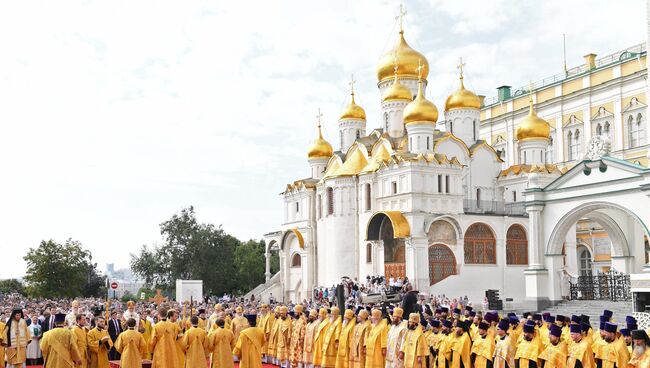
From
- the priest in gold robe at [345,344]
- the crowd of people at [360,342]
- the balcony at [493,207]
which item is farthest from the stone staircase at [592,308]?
the priest in gold robe at [345,344]

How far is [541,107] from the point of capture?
49.2 meters

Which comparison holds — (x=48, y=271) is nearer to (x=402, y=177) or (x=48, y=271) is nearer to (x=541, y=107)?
(x=402, y=177)

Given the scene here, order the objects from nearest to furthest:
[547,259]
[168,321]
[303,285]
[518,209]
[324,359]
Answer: [168,321]
[324,359]
[547,259]
[518,209]
[303,285]

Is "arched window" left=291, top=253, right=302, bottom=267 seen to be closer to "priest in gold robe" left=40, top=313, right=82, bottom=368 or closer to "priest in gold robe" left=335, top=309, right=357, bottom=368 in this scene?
"priest in gold robe" left=335, top=309, right=357, bottom=368

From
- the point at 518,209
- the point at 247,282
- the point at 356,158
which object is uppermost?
the point at 356,158

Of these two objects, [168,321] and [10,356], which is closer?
[168,321]

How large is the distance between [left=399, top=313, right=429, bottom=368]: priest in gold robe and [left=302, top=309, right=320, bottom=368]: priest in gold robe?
313 cm

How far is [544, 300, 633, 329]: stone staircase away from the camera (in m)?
26.1

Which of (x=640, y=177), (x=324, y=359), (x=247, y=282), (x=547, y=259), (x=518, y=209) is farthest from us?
(x=247, y=282)

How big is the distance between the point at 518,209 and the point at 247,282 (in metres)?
26.1

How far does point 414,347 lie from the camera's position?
1307 centimetres

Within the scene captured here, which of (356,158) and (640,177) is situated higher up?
(356,158)

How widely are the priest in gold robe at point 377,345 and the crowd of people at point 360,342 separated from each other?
0.06 ft

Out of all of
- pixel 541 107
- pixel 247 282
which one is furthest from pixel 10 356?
pixel 247 282
